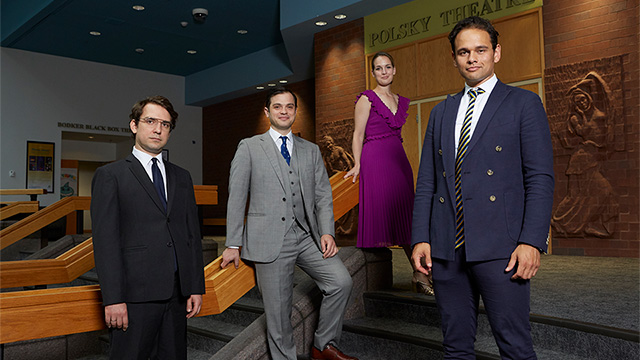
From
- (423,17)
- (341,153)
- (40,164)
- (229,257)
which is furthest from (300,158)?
(40,164)

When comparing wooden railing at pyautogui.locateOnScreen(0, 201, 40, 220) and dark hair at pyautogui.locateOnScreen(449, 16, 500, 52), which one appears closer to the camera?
dark hair at pyautogui.locateOnScreen(449, 16, 500, 52)

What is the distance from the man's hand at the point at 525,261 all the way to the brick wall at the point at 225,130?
9.31 meters

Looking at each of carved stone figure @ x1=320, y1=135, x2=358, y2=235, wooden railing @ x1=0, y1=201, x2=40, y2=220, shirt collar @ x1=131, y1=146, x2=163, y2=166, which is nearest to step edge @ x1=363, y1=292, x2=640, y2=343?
shirt collar @ x1=131, y1=146, x2=163, y2=166

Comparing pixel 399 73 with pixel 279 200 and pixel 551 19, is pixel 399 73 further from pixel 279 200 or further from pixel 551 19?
pixel 279 200

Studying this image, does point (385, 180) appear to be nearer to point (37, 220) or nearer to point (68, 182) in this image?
point (37, 220)

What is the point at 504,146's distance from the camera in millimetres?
1620

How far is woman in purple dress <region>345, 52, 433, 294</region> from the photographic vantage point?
313cm

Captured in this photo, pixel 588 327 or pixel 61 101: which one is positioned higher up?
pixel 61 101

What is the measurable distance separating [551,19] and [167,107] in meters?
5.22

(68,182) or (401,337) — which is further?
(68,182)

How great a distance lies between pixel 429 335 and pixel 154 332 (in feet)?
4.80

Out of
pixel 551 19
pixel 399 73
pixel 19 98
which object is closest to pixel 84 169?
pixel 19 98

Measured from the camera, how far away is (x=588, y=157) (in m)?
5.42

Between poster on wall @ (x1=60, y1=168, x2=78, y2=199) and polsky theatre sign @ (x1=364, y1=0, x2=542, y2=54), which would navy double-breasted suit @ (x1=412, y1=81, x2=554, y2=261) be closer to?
polsky theatre sign @ (x1=364, y1=0, x2=542, y2=54)
